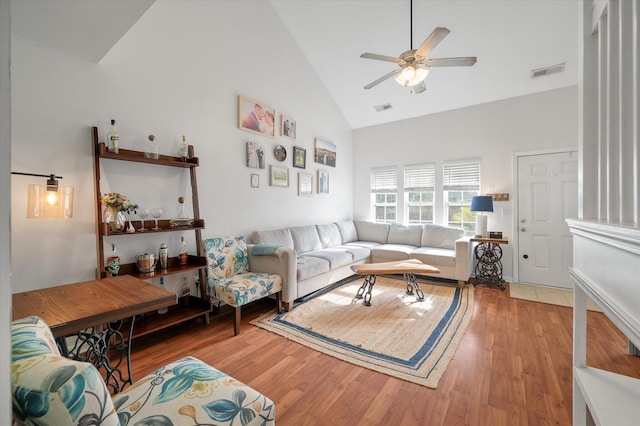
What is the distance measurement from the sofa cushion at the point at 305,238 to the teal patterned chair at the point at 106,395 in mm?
2770

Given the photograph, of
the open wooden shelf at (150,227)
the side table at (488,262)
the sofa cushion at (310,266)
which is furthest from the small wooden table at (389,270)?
the open wooden shelf at (150,227)

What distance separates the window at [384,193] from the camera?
5.59 metres

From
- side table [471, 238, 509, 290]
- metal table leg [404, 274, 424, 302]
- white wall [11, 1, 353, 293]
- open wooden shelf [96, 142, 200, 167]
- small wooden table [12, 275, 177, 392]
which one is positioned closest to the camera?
small wooden table [12, 275, 177, 392]

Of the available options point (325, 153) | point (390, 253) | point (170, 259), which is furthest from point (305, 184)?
point (170, 259)

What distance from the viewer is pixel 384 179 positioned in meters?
5.70

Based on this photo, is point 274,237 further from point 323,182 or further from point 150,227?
point 323,182

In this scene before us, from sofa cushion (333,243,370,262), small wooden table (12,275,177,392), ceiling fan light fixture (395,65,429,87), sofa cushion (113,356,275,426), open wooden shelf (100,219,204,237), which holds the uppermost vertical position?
ceiling fan light fixture (395,65,429,87)

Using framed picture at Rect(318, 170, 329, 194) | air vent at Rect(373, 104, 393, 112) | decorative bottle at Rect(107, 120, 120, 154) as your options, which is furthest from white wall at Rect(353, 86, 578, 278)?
decorative bottle at Rect(107, 120, 120, 154)

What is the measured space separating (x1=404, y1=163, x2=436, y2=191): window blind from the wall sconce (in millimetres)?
4995

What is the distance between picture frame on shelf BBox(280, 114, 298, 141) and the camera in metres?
4.14

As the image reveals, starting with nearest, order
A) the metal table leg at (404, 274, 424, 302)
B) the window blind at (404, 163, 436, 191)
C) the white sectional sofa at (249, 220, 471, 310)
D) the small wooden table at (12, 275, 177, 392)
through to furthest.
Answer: the small wooden table at (12, 275, 177, 392), the white sectional sofa at (249, 220, 471, 310), the metal table leg at (404, 274, 424, 302), the window blind at (404, 163, 436, 191)

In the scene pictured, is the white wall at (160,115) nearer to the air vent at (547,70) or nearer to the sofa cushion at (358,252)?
the sofa cushion at (358,252)

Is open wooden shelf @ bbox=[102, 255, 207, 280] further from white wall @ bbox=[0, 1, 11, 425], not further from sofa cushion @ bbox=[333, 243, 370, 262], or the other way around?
sofa cushion @ bbox=[333, 243, 370, 262]

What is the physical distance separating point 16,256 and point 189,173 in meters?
1.48
